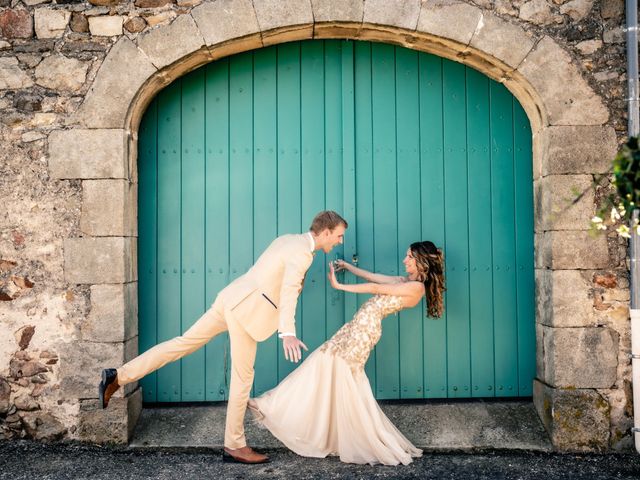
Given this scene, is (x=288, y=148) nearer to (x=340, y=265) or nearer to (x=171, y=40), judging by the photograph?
(x=340, y=265)

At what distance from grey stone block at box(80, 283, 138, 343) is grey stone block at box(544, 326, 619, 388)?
2.79 m

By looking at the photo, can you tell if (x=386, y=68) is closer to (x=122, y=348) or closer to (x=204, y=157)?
(x=204, y=157)

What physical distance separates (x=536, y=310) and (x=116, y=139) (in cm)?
306

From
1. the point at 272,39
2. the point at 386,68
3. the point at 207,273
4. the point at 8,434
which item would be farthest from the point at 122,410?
the point at 386,68

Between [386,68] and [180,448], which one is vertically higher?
[386,68]

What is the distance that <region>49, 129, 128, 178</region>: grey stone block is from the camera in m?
3.94

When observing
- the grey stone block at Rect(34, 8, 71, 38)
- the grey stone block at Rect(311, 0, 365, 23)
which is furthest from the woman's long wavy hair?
the grey stone block at Rect(34, 8, 71, 38)

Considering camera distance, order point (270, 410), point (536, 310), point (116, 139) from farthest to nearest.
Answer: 1. point (536, 310)
2. point (116, 139)
3. point (270, 410)

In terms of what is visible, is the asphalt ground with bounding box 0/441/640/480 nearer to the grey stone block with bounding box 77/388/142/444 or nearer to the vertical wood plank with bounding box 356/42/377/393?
the grey stone block with bounding box 77/388/142/444

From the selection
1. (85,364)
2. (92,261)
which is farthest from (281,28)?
(85,364)

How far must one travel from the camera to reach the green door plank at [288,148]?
4.29m

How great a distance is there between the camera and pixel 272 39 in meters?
4.12

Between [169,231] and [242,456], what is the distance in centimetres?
162

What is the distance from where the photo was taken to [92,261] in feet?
12.9
